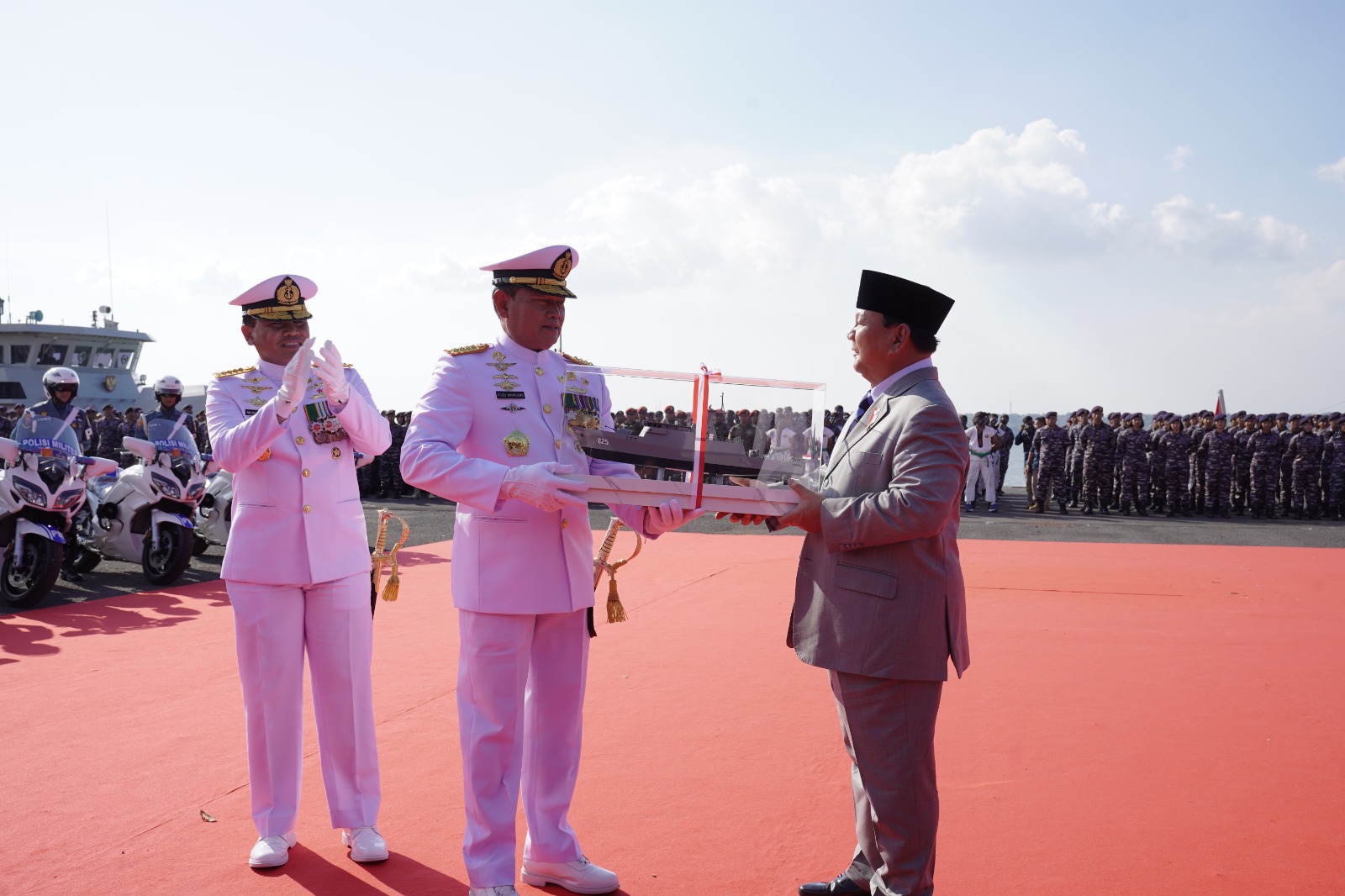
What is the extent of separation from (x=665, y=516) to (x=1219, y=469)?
63.7 ft

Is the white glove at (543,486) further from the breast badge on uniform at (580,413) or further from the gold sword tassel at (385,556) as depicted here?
the gold sword tassel at (385,556)

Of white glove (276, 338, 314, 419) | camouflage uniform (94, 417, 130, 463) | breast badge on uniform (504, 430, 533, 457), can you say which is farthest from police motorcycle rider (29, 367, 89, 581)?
camouflage uniform (94, 417, 130, 463)

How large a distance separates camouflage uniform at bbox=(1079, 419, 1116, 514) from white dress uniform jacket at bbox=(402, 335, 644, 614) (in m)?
18.3

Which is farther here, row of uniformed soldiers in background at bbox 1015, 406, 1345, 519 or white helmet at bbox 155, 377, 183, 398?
row of uniformed soldiers in background at bbox 1015, 406, 1345, 519

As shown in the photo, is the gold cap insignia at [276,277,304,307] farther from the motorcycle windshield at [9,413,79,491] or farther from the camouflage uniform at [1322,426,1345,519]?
the camouflage uniform at [1322,426,1345,519]

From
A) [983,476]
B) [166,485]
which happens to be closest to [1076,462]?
[983,476]

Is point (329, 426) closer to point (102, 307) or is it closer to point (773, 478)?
point (773, 478)

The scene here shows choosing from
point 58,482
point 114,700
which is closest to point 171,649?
point 114,700

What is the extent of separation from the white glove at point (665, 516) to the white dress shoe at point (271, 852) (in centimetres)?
161

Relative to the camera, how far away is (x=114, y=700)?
5523 mm

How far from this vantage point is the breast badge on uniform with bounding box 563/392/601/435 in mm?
3219

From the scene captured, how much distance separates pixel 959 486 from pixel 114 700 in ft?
15.3

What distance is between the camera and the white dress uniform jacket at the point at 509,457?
3225 mm

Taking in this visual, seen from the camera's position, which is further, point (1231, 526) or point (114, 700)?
point (1231, 526)
